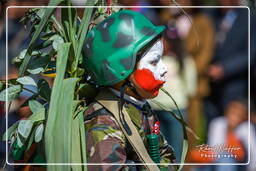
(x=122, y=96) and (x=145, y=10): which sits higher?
(x=145, y=10)

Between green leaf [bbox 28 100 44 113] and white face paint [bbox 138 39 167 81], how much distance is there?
41 cm

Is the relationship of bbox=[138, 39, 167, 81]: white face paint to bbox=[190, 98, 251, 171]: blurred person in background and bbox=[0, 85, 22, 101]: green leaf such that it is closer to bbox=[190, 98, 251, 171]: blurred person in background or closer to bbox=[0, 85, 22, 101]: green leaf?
bbox=[0, 85, 22, 101]: green leaf

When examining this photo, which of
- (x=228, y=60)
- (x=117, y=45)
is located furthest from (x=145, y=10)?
(x=117, y=45)

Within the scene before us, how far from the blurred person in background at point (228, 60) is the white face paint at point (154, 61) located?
1728 mm

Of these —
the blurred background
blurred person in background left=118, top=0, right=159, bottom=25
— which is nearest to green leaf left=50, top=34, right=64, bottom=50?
the blurred background

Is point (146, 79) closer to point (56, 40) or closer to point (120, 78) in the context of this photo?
point (120, 78)

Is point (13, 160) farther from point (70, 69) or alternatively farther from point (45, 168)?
point (70, 69)

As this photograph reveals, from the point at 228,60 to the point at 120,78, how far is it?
204cm

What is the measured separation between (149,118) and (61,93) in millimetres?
384

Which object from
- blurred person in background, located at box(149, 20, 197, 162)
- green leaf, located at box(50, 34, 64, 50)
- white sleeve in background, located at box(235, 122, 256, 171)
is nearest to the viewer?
green leaf, located at box(50, 34, 64, 50)

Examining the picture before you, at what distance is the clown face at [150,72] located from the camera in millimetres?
2783

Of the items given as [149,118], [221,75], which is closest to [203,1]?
[221,75]

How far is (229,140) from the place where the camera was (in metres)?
4.09

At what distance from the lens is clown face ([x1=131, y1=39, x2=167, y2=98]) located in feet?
9.13
